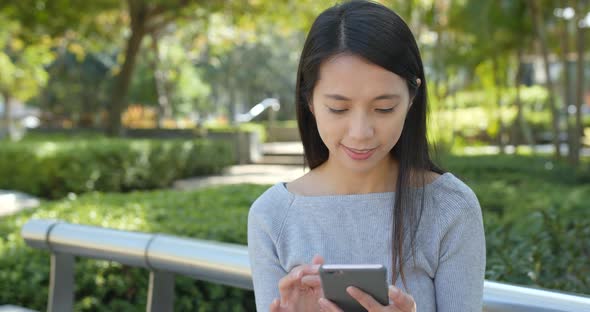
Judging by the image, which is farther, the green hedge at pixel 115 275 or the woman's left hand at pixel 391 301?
the green hedge at pixel 115 275

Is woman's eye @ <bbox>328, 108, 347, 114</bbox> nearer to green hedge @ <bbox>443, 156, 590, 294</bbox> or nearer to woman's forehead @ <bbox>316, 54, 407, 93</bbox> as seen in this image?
woman's forehead @ <bbox>316, 54, 407, 93</bbox>

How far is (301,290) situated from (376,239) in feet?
0.73

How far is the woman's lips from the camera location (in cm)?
Result: 151

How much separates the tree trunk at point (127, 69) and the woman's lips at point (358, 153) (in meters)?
15.5

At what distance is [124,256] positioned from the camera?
94.5 inches

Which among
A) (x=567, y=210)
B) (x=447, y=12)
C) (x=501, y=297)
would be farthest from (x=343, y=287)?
(x=447, y=12)

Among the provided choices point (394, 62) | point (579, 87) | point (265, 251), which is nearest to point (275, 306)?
point (265, 251)

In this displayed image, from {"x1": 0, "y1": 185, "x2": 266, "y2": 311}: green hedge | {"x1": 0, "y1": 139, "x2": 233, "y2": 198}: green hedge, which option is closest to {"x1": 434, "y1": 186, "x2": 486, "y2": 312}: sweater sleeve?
{"x1": 0, "y1": 185, "x2": 266, "y2": 311}: green hedge

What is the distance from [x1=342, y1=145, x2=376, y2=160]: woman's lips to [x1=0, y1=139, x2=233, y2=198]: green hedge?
37.1ft

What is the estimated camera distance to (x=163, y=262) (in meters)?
2.27

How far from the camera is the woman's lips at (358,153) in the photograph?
151cm

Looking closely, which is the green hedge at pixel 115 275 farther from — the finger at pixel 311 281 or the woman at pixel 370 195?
the finger at pixel 311 281

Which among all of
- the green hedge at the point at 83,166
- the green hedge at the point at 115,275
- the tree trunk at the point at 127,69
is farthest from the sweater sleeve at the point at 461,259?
the tree trunk at the point at 127,69

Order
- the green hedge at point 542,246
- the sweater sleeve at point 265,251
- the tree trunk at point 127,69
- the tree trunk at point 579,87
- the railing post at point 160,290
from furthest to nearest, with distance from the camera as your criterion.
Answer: the tree trunk at point 127,69
the tree trunk at point 579,87
the green hedge at point 542,246
the railing post at point 160,290
the sweater sleeve at point 265,251
